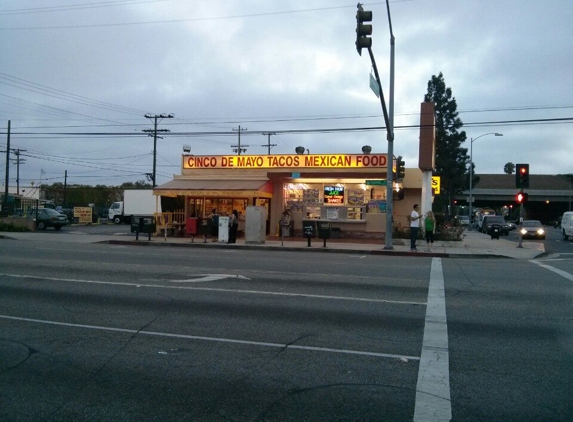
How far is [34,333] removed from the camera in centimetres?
803

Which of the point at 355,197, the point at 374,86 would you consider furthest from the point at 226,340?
the point at 355,197

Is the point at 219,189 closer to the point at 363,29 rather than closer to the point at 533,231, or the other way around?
the point at 363,29

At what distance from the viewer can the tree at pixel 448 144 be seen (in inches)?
2307

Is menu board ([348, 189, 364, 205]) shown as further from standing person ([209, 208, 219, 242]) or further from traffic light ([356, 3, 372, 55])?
traffic light ([356, 3, 372, 55])

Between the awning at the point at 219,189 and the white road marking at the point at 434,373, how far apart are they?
19.5 meters

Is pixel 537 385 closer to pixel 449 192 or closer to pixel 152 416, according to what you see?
pixel 152 416

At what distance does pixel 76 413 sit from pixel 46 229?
3700cm

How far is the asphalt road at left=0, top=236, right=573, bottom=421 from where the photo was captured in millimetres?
5320

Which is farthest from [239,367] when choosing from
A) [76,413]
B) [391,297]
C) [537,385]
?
[391,297]

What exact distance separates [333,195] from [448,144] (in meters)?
33.0

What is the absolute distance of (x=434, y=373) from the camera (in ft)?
20.5

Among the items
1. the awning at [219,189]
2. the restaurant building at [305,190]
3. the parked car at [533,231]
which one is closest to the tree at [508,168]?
the parked car at [533,231]

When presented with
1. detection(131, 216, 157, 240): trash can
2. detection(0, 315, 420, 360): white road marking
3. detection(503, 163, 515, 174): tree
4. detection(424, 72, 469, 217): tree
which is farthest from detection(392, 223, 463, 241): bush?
detection(503, 163, 515, 174): tree

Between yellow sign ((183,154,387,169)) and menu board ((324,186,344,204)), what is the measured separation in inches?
51.5
